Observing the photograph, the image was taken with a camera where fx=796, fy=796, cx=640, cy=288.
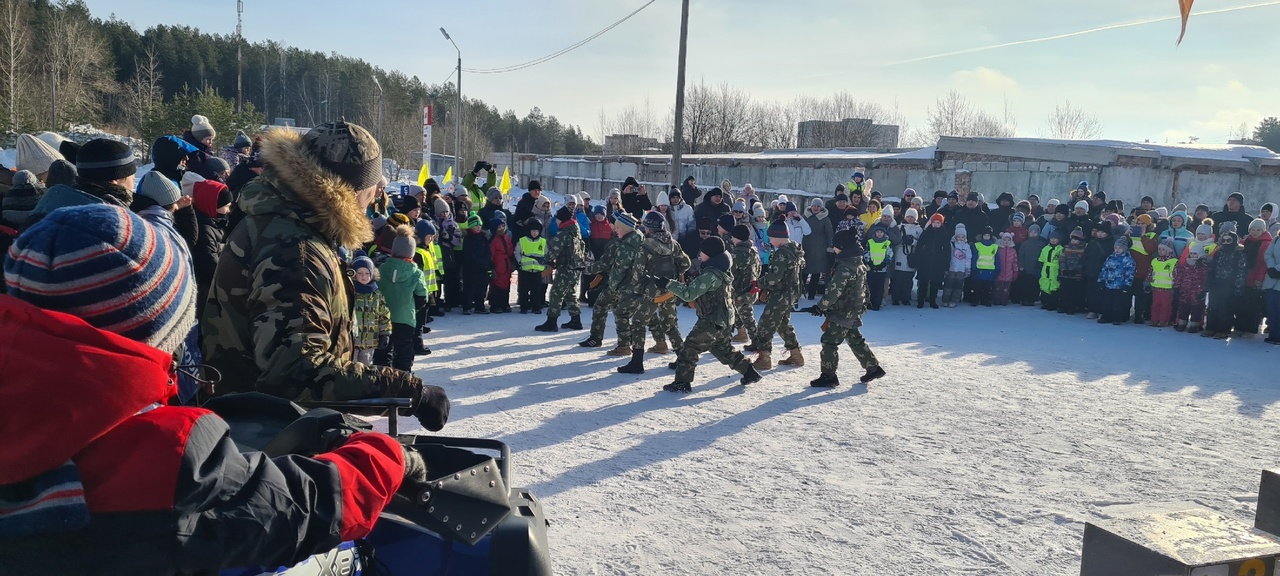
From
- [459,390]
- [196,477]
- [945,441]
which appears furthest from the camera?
[459,390]

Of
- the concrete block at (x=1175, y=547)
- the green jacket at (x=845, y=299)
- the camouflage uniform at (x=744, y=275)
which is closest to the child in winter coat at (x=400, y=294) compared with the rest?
the camouflage uniform at (x=744, y=275)

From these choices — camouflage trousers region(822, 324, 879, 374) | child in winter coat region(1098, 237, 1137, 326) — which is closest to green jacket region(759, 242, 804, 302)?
camouflage trousers region(822, 324, 879, 374)

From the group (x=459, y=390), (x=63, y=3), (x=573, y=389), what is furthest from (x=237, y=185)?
(x=63, y=3)

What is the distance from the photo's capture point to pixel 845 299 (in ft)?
25.4

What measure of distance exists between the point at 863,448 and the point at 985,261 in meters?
8.70

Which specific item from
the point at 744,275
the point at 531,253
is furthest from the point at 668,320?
the point at 531,253

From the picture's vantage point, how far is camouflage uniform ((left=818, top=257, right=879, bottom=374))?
7.73m

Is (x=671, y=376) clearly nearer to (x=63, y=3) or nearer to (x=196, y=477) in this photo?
(x=196, y=477)

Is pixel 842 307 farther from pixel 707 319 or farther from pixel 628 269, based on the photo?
pixel 628 269

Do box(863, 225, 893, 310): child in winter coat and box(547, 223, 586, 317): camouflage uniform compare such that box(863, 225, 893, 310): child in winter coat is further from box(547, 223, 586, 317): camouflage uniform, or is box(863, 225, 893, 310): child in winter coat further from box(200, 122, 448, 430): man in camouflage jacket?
box(200, 122, 448, 430): man in camouflage jacket

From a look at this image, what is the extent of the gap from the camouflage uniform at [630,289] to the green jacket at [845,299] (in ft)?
5.97

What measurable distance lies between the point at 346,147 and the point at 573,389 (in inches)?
201

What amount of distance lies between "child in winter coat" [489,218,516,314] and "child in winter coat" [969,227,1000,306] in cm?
781

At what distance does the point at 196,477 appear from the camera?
1.32 meters
